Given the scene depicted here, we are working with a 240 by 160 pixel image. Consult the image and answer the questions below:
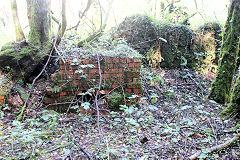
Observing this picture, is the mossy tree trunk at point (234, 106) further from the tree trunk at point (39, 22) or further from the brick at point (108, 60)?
the tree trunk at point (39, 22)

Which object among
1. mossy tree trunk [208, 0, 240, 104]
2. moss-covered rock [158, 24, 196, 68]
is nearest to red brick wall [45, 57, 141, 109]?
mossy tree trunk [208, 0, 240, 104]

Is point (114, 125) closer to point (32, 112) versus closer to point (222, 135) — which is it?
point (32, 112)

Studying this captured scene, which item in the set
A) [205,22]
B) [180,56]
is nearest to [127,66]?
[180,56]

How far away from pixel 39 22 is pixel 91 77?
62.0 inches

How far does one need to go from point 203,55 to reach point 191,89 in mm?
1673

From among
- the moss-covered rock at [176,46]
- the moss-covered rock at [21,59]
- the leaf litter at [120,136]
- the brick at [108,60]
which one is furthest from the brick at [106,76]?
the moss-covered rock at [176,46]

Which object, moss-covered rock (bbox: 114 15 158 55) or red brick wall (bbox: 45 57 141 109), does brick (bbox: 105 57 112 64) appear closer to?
red brick wall (bbox: 45 57 141 109)

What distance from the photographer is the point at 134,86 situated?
3742 mm

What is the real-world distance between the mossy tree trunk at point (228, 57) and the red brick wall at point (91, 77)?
2.06 m

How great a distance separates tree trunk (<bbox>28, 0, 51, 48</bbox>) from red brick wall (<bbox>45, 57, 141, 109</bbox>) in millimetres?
722

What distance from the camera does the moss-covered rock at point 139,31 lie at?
213 inches

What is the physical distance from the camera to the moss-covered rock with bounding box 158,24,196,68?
5.59 metres

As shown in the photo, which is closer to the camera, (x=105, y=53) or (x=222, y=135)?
(x=222, y=135)

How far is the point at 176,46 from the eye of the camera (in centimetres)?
570
